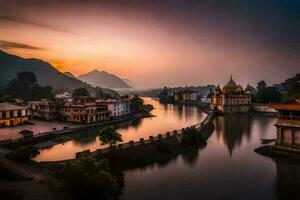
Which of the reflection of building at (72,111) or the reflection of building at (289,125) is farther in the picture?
the reflection of building at (72,111)

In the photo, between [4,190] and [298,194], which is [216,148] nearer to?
[298,194]

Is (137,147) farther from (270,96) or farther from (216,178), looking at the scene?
(270,96)

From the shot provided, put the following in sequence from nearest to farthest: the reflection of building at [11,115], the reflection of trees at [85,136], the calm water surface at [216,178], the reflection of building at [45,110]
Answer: the calm water surface at [216,178], the reflection of trees at [85,136], the reflection of building at [11,115], the reflection of building at [45,110]

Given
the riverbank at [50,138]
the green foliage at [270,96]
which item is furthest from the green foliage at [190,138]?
the green foliage at [270,96]

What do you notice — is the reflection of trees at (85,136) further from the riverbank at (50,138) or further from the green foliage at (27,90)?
the green foliage at (27,90)

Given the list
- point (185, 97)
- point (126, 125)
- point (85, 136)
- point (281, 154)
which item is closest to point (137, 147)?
point (281, 154)

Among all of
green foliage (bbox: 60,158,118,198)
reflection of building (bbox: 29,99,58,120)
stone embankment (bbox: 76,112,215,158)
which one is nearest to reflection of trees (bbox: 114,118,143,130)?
reflection of building (bbox: 29,99,58,120)
